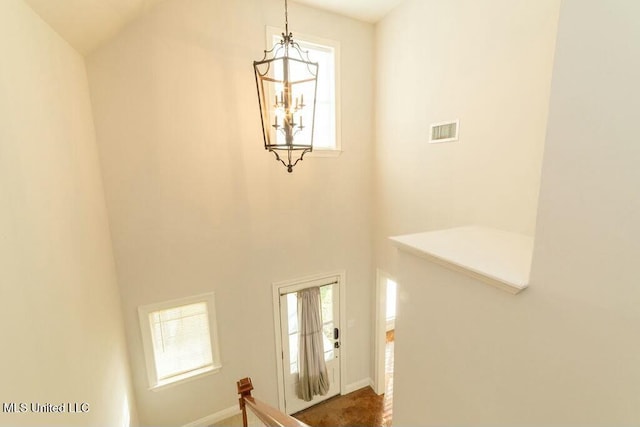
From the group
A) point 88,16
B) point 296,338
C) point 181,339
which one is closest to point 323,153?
point 88,16

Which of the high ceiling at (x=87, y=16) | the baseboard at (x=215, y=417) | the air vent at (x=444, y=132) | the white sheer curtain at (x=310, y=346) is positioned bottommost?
the baseboard at (x=215, y=417)

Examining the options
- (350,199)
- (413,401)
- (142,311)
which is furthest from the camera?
(350,199)

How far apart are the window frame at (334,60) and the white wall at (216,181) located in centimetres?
7

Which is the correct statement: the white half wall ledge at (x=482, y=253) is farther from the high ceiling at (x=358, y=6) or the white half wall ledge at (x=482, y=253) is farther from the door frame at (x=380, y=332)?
the high ceiling at (x=358, y=6)

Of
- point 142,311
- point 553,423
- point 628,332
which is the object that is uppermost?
point 628,332

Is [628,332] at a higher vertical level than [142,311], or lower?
higher

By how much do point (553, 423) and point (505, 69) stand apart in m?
2.36

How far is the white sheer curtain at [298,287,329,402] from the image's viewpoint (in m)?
3.87

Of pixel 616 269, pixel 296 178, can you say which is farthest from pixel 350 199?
pixel 616 269

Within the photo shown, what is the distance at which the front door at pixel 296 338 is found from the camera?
12.4 ft

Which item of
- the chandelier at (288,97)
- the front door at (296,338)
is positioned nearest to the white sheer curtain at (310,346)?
the front door at (296,338)

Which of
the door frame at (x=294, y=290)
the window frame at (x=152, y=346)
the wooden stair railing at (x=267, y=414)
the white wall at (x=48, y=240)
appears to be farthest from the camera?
the door frame at (x=294, y=290)

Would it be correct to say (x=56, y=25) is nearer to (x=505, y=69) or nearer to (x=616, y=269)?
(x=616, y=269)

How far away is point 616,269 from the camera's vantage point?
730 mm
